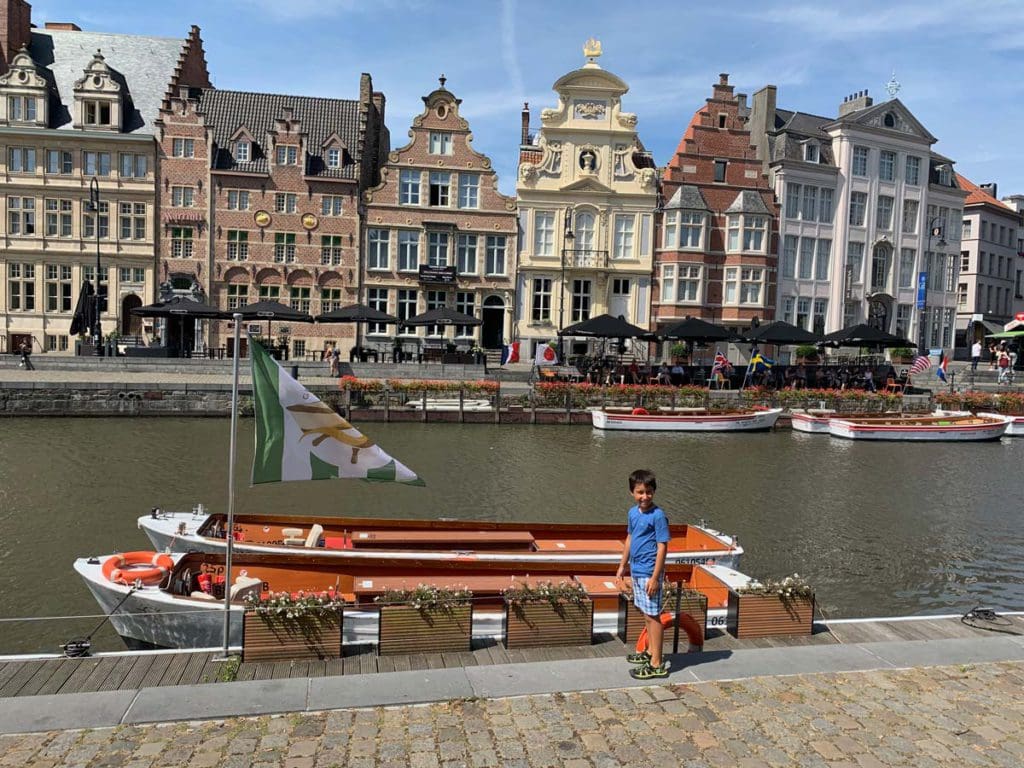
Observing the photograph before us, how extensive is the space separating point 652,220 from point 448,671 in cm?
3728

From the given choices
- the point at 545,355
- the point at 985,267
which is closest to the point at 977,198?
the point at 985,267

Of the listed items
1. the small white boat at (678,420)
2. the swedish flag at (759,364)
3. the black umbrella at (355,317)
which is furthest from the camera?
the black umbrella at (355,317)

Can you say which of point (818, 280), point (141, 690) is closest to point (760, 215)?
point (818, 280)

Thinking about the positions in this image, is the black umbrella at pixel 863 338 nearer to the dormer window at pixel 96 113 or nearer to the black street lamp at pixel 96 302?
the black street lamp at pixel 96 302

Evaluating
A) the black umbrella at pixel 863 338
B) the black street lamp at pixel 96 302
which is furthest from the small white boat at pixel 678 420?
the black street lamp at pixel 96 302

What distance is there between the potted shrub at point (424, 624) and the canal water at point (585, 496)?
3372 millimetres

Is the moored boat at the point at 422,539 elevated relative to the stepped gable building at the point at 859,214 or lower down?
lower down

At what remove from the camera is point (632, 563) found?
6340mm

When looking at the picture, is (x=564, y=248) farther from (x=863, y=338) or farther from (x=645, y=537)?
(x=645, y=537)

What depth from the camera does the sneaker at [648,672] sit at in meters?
6.19

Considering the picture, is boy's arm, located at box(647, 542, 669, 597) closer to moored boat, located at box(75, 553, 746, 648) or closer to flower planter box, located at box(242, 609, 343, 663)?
moored boat, located at box(75, 553, 746, 648)

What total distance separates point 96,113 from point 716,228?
32.8m

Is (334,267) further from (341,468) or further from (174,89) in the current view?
(341,468)

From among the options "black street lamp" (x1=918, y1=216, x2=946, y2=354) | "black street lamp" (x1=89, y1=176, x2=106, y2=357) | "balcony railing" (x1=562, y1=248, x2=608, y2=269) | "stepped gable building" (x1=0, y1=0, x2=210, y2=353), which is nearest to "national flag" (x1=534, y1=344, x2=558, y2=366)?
"balcony railing" (x1=562, y1=248, x2=608, y2=269)
